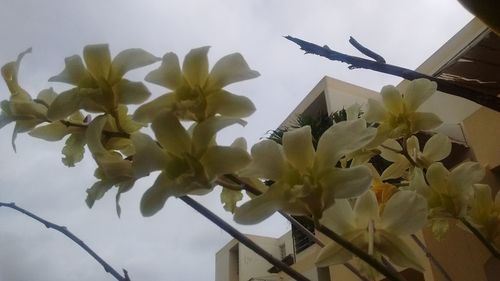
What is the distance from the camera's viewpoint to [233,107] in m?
0.44

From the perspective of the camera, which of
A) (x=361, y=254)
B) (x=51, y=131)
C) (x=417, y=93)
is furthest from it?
(x=417, y=93)

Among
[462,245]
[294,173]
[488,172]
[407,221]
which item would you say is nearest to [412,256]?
[407,221]

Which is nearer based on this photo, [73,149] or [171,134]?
[171,134]

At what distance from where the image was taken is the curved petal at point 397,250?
1.44 ft

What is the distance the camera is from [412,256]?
1.44ft

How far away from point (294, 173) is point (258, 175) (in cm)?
4

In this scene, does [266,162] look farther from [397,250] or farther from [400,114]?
[400,114]

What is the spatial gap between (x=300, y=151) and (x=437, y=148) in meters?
0.31

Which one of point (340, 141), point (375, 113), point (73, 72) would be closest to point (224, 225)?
point (340, 141)

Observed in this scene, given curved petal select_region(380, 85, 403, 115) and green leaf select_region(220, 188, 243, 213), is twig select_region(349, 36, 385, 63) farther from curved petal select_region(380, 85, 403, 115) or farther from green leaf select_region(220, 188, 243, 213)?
green leaf select_region(220, 188, 243, 213)

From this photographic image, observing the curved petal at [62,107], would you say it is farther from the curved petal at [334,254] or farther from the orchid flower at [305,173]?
the curved petal at [334,254]

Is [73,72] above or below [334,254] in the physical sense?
above

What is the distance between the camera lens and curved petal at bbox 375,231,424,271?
438mm

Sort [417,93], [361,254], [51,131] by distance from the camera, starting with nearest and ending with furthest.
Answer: [361,254] → [51,131] → [417,93]
